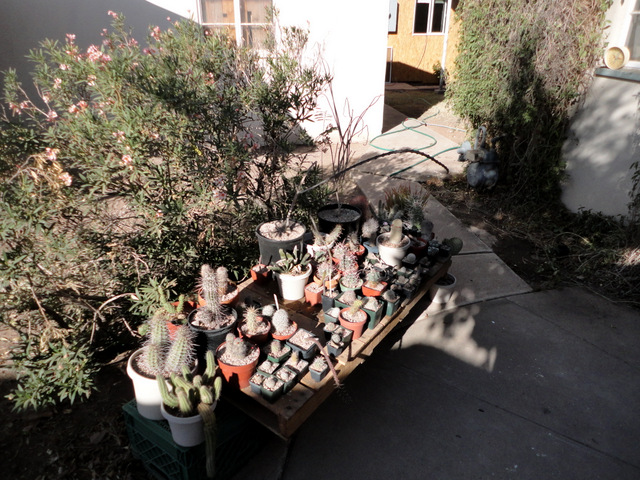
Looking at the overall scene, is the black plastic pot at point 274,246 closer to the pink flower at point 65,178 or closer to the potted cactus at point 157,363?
the potted cactus at point 157,363

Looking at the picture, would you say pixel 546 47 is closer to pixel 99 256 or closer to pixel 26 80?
pixel 99 256

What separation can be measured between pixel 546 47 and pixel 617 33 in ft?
2.29

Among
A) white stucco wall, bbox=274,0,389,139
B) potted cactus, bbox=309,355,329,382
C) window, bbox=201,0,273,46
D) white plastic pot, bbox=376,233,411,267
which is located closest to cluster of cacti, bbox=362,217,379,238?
white plastic pot, bbox=376,233,411,267

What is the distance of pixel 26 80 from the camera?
636cm

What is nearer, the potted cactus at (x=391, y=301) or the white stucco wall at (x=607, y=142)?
the potted cactus at (x=391, y=301)

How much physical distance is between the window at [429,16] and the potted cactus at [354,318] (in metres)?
13.2

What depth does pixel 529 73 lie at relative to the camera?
516cm

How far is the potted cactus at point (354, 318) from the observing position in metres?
2.45

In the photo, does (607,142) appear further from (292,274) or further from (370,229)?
(292,274)

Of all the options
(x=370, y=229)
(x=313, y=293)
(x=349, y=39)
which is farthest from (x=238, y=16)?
(x=313, y=293)

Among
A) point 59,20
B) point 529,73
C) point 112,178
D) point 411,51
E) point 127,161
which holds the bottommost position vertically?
point 112,178

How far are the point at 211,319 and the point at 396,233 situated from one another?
1.56 metres

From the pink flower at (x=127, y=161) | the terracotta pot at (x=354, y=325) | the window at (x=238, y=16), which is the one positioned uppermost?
the window at (x=238, y=16)

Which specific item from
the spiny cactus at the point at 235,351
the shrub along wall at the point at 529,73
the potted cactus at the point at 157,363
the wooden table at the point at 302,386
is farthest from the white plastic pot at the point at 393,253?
the shrub along wall at the point at 529,73
